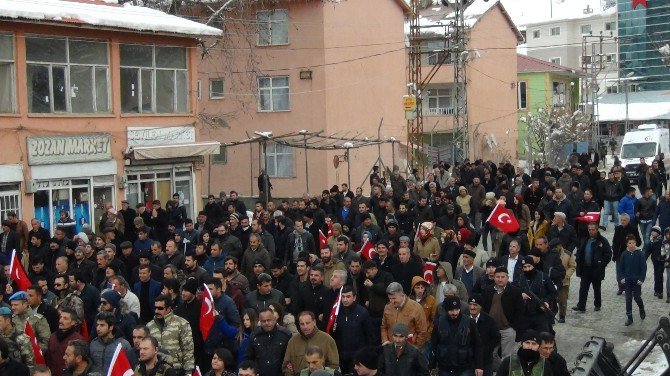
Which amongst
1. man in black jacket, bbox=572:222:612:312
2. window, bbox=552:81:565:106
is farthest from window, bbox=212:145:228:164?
window, bbox=552:81:565:106

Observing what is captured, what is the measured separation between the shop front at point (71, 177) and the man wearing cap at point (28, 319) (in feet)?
39.5

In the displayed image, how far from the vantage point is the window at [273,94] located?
3947 centimetres

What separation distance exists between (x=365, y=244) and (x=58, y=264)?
491cm

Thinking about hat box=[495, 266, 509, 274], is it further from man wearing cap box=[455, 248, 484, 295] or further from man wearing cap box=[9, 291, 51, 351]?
man wearing cap box=[9, 291, 51, 351]

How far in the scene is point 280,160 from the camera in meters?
39.2

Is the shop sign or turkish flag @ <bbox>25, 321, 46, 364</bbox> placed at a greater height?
the shop sign

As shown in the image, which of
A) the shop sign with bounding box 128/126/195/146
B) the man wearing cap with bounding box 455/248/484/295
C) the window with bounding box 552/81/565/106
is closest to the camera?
the man wearing cap with bounding box 455/248/484/295

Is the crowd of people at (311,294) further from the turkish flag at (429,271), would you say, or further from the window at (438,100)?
the window at (438,100)

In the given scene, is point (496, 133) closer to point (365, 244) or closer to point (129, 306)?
point (365, 244)

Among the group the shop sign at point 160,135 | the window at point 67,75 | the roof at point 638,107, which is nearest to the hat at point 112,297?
the window at point 67,75

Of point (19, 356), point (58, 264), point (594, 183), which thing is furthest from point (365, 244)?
point (594, 183)

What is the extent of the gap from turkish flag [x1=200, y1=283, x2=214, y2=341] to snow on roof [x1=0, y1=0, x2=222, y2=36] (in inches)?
493

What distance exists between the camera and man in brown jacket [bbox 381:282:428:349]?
1152cm

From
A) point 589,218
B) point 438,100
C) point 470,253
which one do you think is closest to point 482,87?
point 438,100
